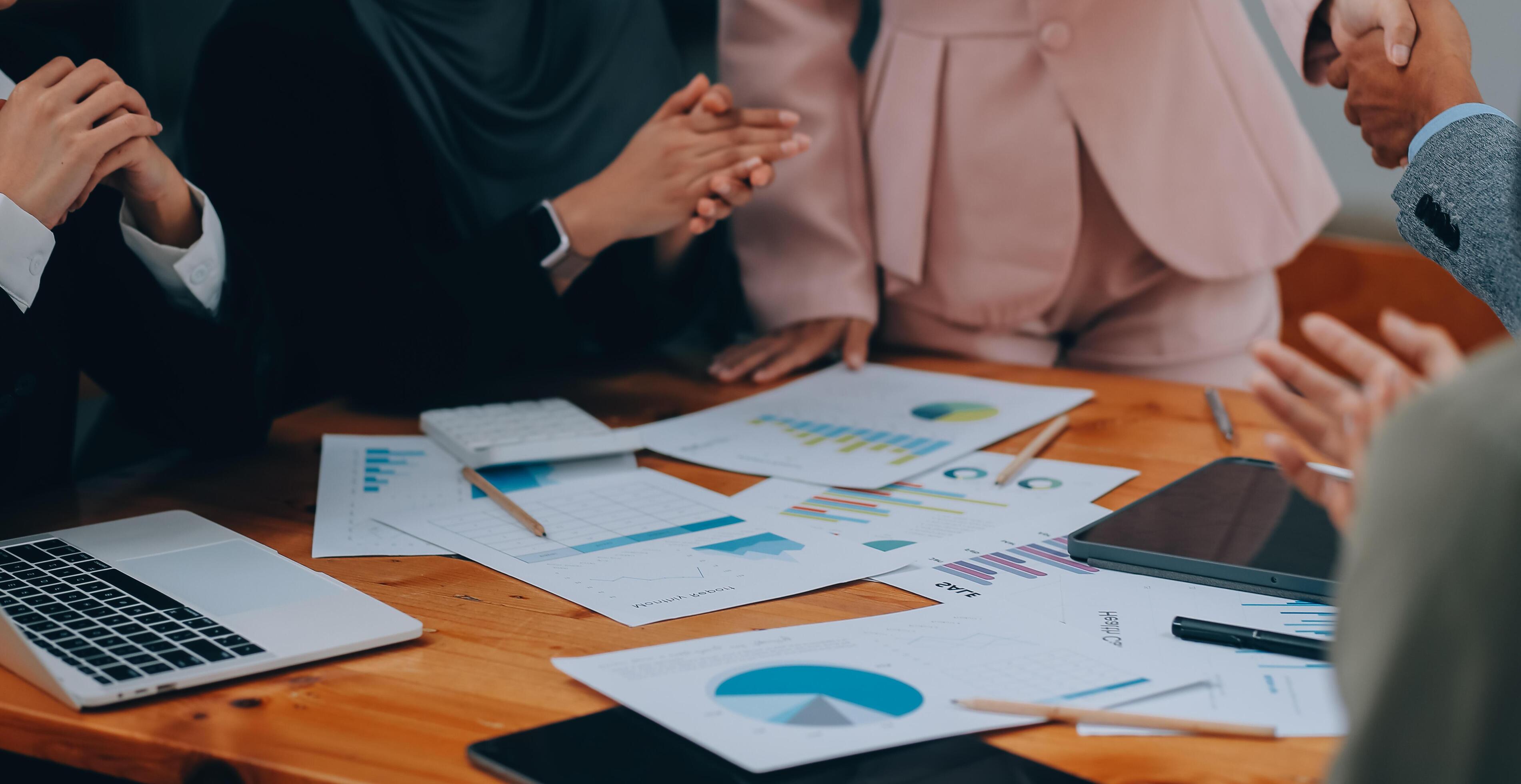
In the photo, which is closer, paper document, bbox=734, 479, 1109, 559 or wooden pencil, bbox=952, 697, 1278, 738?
wooden pencil, bbox=952, 697, 1278, 738

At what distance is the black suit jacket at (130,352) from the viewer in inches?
37.6

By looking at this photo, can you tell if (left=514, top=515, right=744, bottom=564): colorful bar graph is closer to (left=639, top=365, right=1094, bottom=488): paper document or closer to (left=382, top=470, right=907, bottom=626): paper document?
(left=382, top=470, right=907, bottom=626): paper document

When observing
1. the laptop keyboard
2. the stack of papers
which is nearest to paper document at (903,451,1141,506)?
the stack of papers

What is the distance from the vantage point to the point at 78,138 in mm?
825

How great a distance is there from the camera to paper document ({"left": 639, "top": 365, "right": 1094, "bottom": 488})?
39.6 inches

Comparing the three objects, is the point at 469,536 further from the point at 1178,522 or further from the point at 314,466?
the point at 1178,522

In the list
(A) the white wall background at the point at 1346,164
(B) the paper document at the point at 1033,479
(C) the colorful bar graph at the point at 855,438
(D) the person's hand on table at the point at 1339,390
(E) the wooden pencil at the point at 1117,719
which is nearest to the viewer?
(D) the person's hand on table at the point at 1339,390

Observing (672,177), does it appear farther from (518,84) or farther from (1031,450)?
(1031,450)

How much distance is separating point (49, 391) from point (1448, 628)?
992mm

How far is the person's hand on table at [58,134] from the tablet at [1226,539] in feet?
2.46

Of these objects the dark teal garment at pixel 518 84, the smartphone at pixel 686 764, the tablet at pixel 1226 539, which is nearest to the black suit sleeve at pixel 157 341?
the dark teal garment at pixel 518 84

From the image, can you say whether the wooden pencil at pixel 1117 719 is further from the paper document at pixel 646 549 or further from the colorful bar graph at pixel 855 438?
the colorful bar graph at pixel 855 438

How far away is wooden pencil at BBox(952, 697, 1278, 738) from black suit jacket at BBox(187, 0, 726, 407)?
30.8 inches

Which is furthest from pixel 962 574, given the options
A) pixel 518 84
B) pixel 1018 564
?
pixel 518 84
